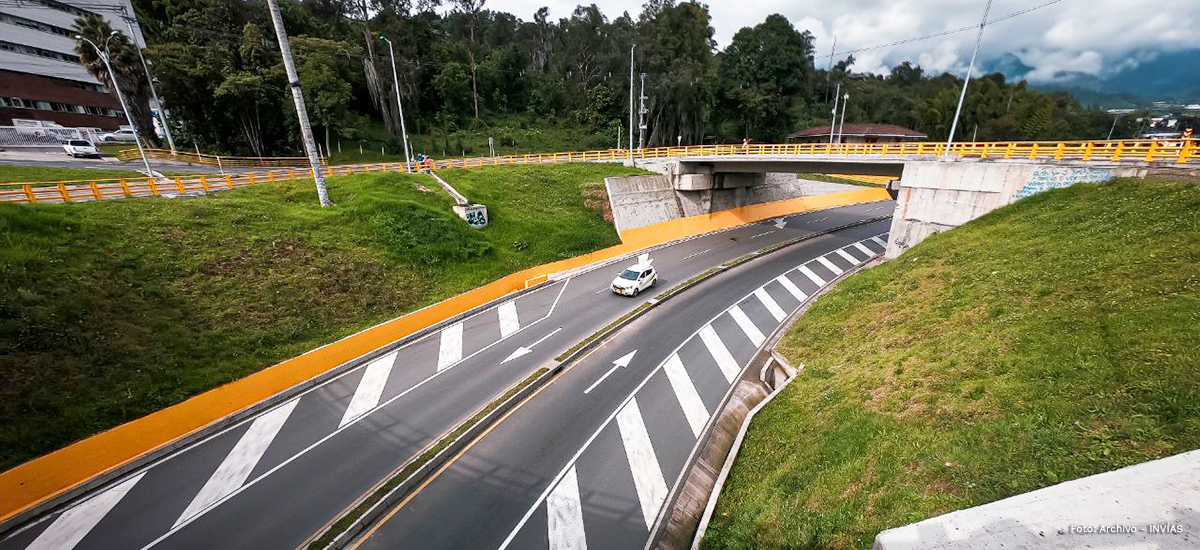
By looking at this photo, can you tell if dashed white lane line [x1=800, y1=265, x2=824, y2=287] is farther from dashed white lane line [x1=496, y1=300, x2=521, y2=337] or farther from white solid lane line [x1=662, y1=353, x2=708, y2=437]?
dashed white lane line [x1=496, y1=300, x2=521, y2=337]

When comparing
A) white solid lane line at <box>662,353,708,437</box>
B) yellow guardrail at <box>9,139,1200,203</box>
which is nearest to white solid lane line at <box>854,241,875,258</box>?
yellow guardrail at <box>9,139,1200,203</box>

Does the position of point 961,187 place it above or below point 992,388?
above

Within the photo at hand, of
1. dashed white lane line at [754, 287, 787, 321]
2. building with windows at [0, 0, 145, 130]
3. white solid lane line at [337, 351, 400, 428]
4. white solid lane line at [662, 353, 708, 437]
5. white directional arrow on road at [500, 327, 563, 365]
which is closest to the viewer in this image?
white solid lane line at [662, 353, 708, 437]

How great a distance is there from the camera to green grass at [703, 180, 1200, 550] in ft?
22.6

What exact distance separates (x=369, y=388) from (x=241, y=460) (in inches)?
149

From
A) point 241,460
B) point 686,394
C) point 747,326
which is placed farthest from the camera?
point 747,326

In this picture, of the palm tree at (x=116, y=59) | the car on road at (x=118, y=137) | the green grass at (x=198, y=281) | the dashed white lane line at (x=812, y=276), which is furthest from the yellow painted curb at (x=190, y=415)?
the car on road at (x=118, y=137)

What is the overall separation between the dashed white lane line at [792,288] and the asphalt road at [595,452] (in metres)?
3.73

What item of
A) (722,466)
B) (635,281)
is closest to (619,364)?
(722,466)

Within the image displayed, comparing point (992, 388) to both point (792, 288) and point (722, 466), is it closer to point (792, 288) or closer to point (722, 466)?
point (722, 466)

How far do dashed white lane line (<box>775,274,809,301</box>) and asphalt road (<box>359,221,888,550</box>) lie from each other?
12.2 feet

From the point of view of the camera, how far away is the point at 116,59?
118ft

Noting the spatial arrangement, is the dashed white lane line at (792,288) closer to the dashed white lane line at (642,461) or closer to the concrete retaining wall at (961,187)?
the concrete retaining wall at (961,187)

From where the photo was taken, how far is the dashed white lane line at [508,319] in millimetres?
18817
